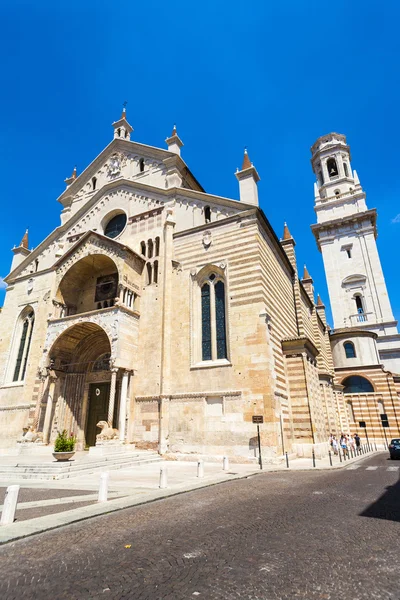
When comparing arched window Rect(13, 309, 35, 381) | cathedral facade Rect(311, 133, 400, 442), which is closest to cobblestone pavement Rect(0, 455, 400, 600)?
arched window Rect(13, 309, 35, 381)

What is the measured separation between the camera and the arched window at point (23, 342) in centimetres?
2442

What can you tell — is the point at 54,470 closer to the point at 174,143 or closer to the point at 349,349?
the point at 174,143

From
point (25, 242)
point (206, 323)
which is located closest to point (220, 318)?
point (206, 323)

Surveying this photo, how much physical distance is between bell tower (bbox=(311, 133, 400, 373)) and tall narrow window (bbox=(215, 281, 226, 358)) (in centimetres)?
3222

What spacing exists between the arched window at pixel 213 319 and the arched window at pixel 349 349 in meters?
26.1

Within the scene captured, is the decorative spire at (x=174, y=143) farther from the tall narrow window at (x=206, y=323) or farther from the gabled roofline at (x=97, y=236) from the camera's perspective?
the tall narrow window at (x=206, y=323)

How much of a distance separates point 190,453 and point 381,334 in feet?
118

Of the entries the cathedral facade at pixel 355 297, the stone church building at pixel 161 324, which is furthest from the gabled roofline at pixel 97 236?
the cathedral facade at pixel 355 297

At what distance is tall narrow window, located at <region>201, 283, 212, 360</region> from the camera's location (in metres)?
19.0

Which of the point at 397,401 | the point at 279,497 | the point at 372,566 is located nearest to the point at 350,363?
the point at 397,401

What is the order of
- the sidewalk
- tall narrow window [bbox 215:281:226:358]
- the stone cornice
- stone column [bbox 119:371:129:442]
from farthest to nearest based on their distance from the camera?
1. the stone cornice
2. tall narrow window [bbox 215:281:226:358]
3. stone column [bbox 119:371:129:442]
4. the sidewalk

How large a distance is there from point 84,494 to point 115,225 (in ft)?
66.4

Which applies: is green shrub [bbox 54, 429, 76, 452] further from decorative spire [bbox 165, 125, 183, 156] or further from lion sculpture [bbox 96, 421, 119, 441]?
decorative spire [bbox 165, 125, 183, 156]

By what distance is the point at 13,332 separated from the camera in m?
25.7
